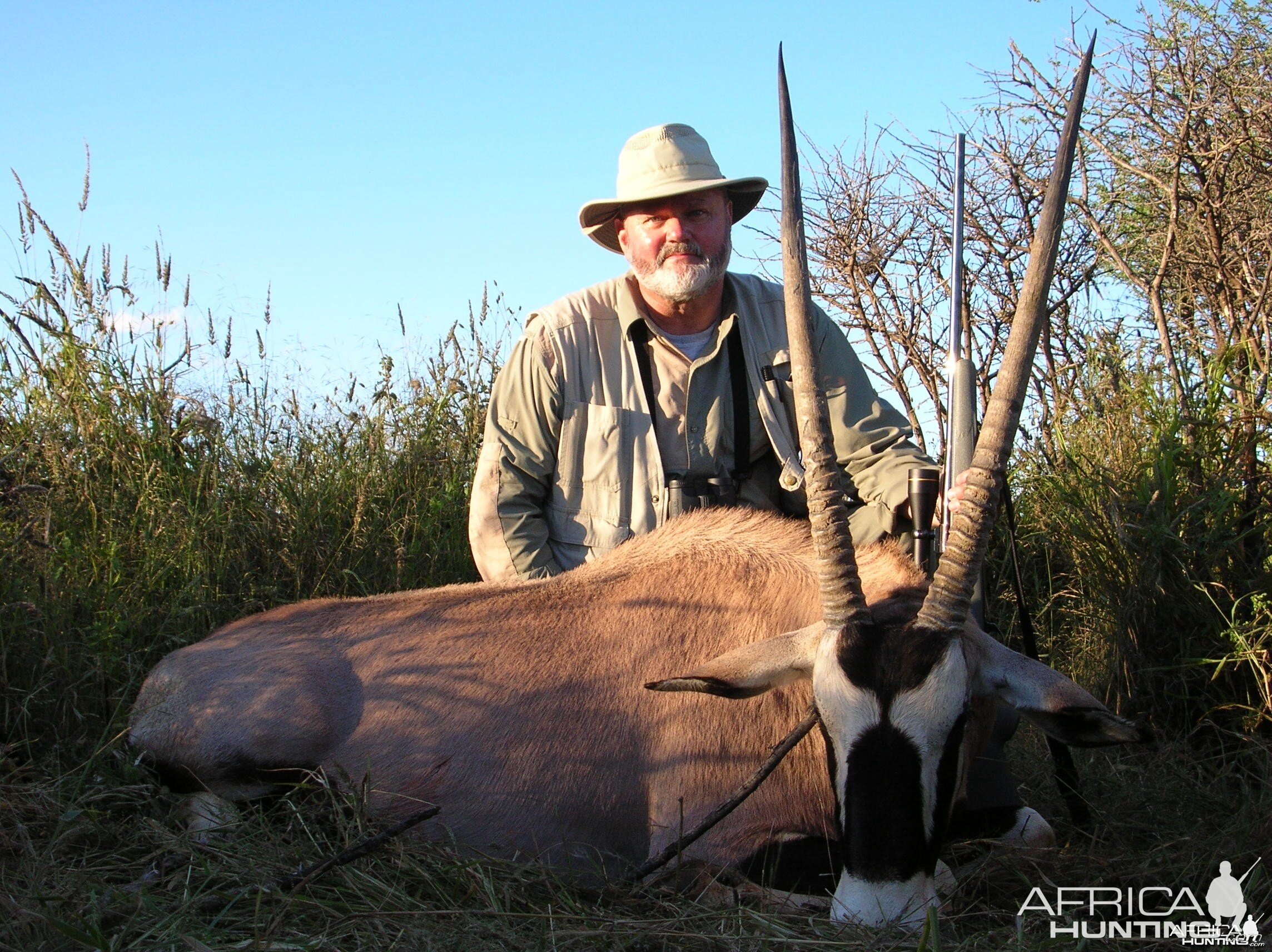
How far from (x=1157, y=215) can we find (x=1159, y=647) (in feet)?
11.9

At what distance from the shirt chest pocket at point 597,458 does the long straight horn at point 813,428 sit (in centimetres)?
186

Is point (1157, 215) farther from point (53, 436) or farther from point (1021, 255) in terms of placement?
point (53, 436)

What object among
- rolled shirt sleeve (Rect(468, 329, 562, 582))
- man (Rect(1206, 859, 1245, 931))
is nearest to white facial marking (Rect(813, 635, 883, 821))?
man (Rect(1206, 859, 1245, 931))

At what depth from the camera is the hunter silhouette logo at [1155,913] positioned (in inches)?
122

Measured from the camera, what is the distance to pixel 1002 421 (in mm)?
3512

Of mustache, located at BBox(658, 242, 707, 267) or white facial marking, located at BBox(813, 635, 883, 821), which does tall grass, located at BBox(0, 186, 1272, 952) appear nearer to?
white facial marking, located at BBox(813, 635, 883, 821)

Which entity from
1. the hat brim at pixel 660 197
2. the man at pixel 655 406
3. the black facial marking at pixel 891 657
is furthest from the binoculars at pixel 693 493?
the black facial marking at pixel 891 657

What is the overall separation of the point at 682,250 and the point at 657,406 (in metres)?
0.75

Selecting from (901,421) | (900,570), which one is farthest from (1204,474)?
(900,570)

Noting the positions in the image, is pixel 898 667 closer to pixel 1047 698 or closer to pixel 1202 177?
pixel 1047 698

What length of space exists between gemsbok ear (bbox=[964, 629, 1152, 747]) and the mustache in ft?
8.67

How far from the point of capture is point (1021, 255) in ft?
28.2

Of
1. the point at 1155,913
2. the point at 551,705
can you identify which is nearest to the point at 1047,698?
the point at 1155,913

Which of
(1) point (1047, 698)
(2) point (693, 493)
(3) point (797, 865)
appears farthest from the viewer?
(2) point (693, 493)
